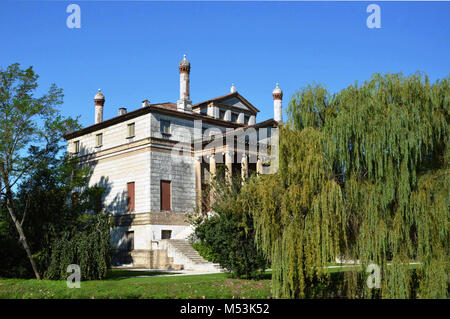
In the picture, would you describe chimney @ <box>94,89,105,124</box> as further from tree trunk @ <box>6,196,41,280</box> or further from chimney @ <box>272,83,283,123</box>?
tree trunk @ <box>6,196,41,280</box>

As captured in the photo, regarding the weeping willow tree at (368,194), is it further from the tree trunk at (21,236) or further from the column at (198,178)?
the column at (198,178)

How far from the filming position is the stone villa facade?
3525cm

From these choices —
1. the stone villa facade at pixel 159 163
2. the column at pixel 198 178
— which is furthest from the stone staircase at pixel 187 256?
the column at pixel 198 178

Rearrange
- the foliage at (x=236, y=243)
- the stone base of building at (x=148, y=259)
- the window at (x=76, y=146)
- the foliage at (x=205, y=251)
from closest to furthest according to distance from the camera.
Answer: the foliage at (x=236, y=243) → the foliage at (x=205, y=251) → the stone base of building at (x=148, y=259) → the window at (x=76, y=146)

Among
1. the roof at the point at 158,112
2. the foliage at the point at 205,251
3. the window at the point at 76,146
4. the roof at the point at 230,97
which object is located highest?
the roof at the point at 230,97

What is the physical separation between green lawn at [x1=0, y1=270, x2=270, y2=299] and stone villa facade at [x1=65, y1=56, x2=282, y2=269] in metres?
13.1

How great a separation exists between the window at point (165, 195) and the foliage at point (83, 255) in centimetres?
1436

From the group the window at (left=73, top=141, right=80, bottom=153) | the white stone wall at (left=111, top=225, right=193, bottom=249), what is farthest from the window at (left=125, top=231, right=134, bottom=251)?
the window at (left=73, top=141, right=80, bottom=153)

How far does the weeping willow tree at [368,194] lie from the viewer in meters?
13.5

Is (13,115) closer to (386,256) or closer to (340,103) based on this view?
(340,103)

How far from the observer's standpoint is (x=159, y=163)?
36438 millimetres

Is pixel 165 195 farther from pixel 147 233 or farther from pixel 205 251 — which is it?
pixel 205 251

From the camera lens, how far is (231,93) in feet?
146

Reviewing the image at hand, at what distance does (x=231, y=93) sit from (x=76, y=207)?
23.4 m
